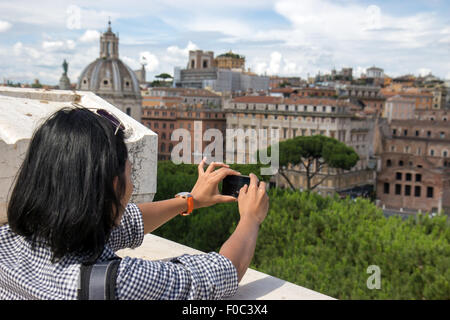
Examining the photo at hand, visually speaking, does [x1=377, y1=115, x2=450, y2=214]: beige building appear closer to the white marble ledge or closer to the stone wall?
the stone wall

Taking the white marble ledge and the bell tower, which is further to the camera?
the bell tower

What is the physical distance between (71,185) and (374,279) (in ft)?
17.8

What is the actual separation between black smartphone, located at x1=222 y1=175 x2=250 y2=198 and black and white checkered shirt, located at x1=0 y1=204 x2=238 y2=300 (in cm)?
28

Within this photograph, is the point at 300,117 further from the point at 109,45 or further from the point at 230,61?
the point at 230,61

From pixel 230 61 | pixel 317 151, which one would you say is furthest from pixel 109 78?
pixel 230 61

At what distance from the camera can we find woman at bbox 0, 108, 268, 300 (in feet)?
3.24

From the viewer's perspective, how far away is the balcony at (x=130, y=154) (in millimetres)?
1656

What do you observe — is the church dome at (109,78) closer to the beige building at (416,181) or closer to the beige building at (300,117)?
the beige building at (300,117)

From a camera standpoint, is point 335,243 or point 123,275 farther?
point 335,243

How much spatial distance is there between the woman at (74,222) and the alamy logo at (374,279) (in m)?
5.13

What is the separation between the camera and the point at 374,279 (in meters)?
5.90

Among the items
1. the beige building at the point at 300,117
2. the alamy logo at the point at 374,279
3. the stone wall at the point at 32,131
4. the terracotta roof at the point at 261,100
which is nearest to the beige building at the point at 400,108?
the beige building at the point at 300,117

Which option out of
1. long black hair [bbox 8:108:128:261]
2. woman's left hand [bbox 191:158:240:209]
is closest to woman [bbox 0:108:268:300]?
long black hair [bbox 8:108:128:261]

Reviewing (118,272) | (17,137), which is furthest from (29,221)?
(17,137)
